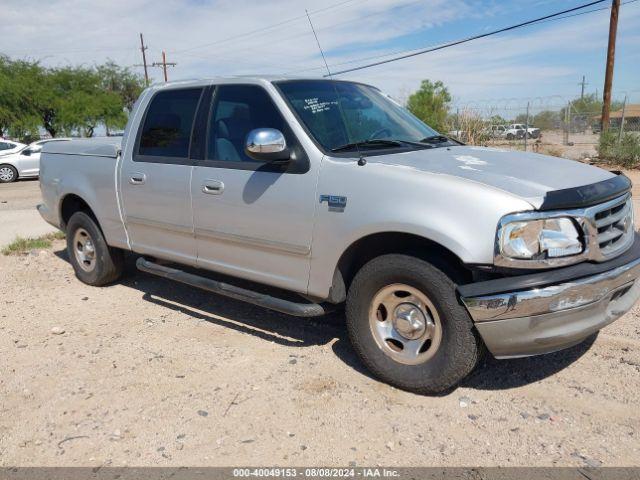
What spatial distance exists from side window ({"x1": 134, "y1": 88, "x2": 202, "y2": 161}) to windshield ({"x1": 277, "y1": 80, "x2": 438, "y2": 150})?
3.10 feet

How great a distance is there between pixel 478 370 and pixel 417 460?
1136 mm

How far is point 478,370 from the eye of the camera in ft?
12.8

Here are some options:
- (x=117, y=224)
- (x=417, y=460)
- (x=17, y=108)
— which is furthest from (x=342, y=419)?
(x=17, y=108)

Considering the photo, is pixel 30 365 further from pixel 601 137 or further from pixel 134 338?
pixel 601 137

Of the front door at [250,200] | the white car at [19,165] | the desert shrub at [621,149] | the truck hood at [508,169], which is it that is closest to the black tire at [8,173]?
the white car at [19,165]

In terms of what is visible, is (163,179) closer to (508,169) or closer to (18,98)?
(508,169)

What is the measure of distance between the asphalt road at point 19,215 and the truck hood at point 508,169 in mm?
7077

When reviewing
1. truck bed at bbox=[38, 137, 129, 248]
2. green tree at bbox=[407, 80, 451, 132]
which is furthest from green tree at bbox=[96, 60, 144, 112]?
truck bed at bbox=[38, 137, 129, 248]

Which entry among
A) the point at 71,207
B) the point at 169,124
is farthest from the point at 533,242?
the point at 71,207

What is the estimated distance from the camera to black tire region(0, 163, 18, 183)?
19.8m

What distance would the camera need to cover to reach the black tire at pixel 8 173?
19750 millimetres

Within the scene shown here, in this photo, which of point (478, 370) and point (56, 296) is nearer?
point (478, 370)

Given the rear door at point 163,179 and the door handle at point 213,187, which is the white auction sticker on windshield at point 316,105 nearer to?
the door handle at point 213,187

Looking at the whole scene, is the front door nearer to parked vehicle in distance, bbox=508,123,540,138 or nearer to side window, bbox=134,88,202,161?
side window, bbox=134,88,202,161
